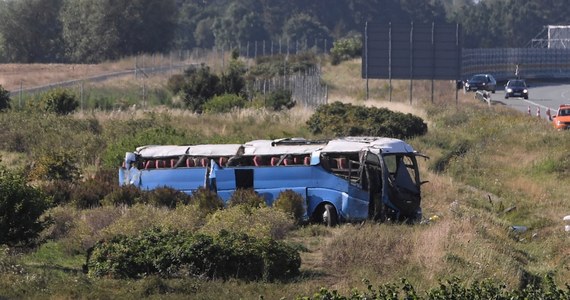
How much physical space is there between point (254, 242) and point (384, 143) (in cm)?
860

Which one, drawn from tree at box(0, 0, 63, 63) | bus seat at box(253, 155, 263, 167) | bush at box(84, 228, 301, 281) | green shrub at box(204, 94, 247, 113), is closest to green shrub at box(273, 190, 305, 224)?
bus seat at box(253, 155, 263, 167)

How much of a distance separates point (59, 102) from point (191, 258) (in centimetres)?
3072

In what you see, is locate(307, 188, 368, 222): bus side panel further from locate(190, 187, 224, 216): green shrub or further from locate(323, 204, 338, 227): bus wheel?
locate(190, 187, 224, 216): green shrub

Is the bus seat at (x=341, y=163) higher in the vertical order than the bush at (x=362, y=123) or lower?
higher

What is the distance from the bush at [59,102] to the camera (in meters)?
48.3

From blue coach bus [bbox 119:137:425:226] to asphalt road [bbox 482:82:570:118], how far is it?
33.1 meters

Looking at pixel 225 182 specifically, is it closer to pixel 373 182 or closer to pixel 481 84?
pixel 373 182

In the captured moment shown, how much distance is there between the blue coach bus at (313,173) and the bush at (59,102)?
1864cm

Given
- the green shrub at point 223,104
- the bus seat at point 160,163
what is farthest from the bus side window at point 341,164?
the green shrub at point 223,104

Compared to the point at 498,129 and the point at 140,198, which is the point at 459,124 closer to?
the point at 498,129

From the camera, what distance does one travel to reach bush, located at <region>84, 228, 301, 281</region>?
758 inches

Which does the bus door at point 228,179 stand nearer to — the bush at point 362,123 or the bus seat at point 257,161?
the bus seat at point 257,161

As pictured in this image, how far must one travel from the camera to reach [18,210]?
2062cm

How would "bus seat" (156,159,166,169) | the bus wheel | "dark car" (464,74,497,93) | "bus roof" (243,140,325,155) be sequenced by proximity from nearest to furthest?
the bus wheel
"bus roof" (243,140,325,155)
"bus seat" (156,159,166,169)
"dark car" (464,74,497,93)
